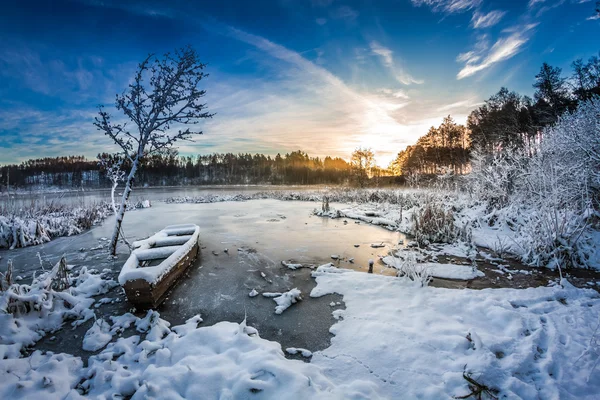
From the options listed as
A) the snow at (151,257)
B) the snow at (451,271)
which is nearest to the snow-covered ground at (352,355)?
the snow at (151,257)

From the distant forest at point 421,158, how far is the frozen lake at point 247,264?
306 centimetres

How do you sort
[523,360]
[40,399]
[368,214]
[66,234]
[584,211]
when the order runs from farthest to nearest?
[368,214], [66,234], [584,211], [523,360], [40,399]

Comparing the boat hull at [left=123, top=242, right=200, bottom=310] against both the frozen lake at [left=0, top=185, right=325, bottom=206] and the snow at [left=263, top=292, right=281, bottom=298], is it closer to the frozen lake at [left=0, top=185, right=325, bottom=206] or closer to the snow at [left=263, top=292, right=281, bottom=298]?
the snow at [left=263, top=292, right=281, bottom=298]

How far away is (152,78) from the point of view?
7242 millimetres

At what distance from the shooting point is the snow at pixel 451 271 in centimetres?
583

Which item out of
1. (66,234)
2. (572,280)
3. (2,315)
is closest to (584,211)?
(572,280)

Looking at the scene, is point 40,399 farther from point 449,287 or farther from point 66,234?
point 66,234

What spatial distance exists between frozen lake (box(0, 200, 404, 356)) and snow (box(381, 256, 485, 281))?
859 mm

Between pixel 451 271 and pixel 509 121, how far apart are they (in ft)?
85.3

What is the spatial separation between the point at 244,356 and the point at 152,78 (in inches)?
298

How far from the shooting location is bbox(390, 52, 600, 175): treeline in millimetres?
19453

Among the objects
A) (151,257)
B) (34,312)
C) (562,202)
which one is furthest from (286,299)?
(562,202)

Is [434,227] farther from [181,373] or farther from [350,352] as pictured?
[181,373]

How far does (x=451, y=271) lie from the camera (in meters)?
6.12
